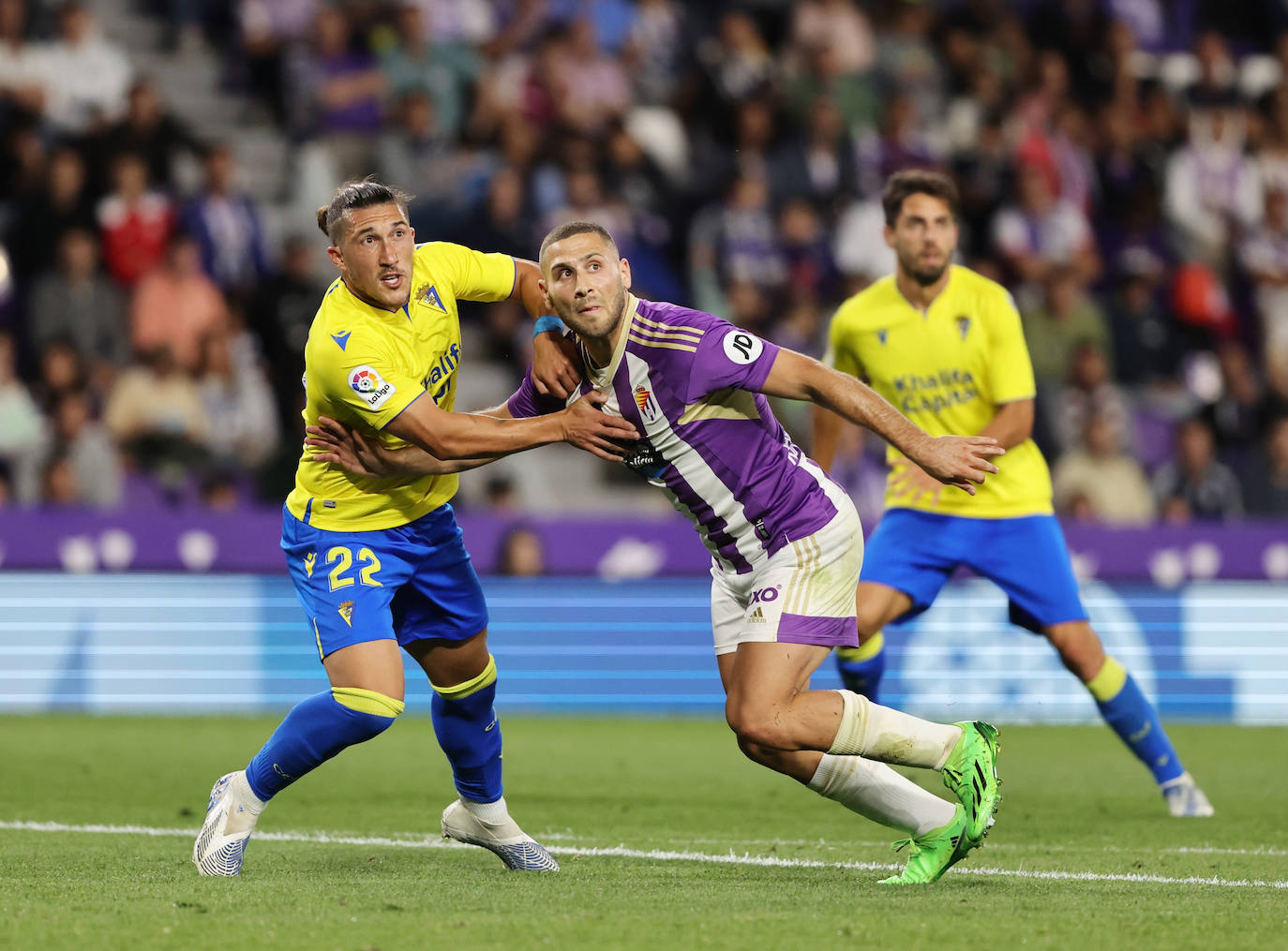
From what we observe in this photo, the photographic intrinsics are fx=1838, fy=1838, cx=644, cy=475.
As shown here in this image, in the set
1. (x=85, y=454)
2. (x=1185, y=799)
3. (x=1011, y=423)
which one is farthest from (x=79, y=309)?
(x=1185, y=799)

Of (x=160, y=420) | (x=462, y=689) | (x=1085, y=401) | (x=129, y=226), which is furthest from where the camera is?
(x=1085, y=401)

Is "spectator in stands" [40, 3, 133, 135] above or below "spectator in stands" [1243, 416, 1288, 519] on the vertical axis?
above

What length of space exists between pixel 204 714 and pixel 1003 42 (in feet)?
38.9

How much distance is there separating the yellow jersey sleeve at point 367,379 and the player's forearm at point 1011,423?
10.3 feet

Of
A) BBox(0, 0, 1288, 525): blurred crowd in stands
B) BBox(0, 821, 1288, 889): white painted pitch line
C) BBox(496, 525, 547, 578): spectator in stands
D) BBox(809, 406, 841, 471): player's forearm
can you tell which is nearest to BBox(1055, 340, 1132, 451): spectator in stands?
BBox(0, 0, 1288, 525): blurred crowd in stands

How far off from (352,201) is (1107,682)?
4238mm

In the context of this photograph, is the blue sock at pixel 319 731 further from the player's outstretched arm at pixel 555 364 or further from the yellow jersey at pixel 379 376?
the player's outstretched arm at pixel 555 364

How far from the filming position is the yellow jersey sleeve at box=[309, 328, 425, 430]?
20.0ft

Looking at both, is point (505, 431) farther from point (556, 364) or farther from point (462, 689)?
point (462, 689)

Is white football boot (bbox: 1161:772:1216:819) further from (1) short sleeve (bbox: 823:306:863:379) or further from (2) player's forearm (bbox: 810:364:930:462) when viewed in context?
(2) player's forearm (bbox: 810:364:930:462)

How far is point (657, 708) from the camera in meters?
13.2

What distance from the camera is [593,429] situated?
587 cm

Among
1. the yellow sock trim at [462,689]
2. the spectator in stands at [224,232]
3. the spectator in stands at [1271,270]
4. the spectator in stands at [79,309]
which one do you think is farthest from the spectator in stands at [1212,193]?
the yellow sock trim at [462,689]

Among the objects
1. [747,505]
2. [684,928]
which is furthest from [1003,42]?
[684,928]
